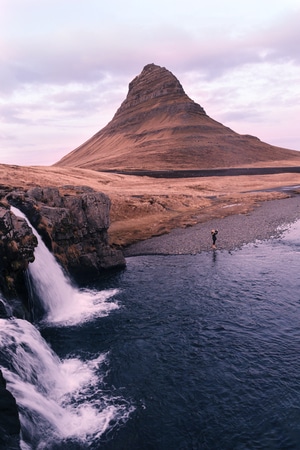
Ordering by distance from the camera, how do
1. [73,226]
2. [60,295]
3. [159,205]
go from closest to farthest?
[60,295], [73,226], [159,205]

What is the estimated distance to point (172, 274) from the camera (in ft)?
121

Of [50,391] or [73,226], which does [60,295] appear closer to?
[73,226]

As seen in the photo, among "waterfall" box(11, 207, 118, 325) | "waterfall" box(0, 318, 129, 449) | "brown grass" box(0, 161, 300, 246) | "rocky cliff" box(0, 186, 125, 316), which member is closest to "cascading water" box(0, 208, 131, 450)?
"waterfall" box(0, 318, 129, 449)

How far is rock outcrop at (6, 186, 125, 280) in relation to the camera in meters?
35.1

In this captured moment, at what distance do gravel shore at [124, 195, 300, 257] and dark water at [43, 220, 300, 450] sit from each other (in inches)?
372

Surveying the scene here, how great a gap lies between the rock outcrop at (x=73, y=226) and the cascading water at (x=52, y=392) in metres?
15.1

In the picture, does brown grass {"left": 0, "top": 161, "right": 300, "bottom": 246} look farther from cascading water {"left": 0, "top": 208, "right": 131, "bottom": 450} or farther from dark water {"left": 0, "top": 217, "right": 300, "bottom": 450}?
cascading water {"left": 0, "top": 208, "right": 131, "bottom": 450}

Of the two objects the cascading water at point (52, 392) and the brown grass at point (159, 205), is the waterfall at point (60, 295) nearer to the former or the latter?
the cascading water at point (52, 392)

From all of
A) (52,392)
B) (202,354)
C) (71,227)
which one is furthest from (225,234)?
(52,392)

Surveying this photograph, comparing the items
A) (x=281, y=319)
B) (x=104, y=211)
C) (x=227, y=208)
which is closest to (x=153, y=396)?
(x=281, y=319)

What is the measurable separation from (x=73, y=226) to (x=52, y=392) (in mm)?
22392

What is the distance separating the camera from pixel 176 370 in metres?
19.9

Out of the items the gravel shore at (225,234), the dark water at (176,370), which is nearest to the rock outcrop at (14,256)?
the dark water at (176,370)

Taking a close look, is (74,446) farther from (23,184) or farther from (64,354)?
(23,184)
